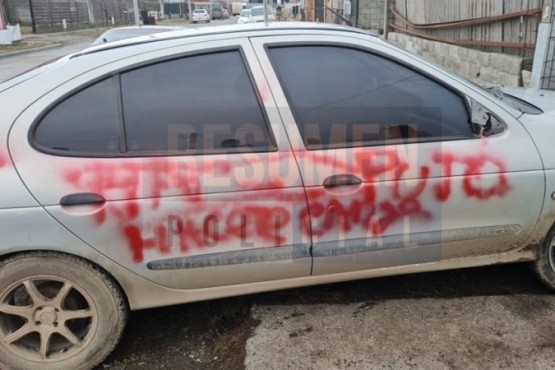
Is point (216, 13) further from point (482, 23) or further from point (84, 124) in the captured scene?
point (84, 124)

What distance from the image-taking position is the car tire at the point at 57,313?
7.61 ft

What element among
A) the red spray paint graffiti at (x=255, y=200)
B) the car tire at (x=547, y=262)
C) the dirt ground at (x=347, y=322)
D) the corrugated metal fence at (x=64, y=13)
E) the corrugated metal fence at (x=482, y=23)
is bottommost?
the dirt ground at (x=347, y=322)

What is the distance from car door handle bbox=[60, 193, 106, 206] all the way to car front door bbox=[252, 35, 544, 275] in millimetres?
966

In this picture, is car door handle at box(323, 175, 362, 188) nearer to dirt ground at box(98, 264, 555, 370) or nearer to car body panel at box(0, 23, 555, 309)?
car body panel at box(0, 23, 555, 309)

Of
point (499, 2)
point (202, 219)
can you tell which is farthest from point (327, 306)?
point (499, 2)

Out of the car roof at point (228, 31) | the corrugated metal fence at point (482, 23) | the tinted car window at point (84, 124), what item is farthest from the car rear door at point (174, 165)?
the corrugated metal fence at point (482, 23)

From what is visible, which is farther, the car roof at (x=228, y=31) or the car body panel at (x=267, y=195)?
the car roof at (x=228, y=31)

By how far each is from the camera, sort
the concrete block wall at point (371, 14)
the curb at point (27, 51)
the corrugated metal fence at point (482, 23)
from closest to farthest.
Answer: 1. the corrugated metal fence at point (482, 23)
2. the concrete block wall at point (371, 14)
3. the curb at point (27, 51)

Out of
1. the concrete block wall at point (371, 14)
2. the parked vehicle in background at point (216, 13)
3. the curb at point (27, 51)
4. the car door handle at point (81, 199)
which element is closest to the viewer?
the car door handle at point (81, 199)

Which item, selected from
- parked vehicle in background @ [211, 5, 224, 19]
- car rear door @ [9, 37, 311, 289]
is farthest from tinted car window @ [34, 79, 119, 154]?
parked vehicle in background @ [211, 5, 224, 19]

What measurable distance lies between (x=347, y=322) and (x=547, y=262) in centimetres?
122

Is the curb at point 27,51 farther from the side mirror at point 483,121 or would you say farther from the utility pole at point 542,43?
the side mirror at point 483,121

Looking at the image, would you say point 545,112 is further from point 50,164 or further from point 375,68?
point 50,164

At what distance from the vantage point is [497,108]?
2600mm
